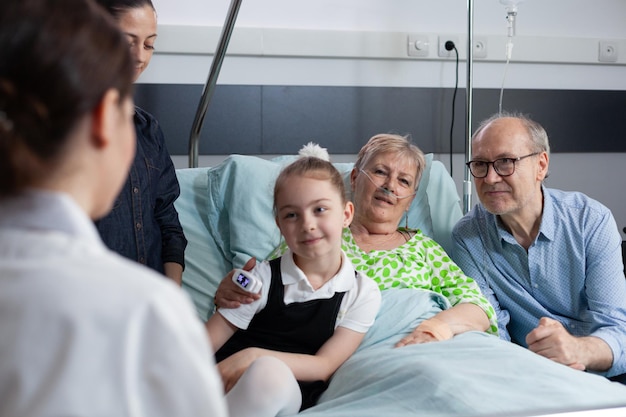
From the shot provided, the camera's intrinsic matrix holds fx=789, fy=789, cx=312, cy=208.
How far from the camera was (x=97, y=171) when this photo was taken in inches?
29.8

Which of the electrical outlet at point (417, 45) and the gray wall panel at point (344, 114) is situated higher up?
the electrical outlet at point (417, 45)

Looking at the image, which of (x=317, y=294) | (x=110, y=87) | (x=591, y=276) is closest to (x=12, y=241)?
(x=110, y=87)

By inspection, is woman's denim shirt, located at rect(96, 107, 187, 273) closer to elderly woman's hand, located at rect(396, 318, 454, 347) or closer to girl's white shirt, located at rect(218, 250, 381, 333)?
girl's white shirt, located at rect(218, 250, 381, 333)

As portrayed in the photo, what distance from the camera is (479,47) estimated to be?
3.49m

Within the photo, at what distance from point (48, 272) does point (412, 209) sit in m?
1.93

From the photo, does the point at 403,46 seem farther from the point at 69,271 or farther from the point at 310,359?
the point at 69,271

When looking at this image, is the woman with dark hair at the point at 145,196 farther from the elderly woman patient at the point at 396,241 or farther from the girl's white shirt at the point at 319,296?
the elderly woman patient at the point at 396,241

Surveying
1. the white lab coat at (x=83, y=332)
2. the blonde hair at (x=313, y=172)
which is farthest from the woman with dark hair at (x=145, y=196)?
the white lab coat at (x=83, y=332)

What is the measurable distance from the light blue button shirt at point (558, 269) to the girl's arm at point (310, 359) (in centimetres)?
62

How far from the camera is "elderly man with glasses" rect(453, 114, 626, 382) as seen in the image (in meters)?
2.17

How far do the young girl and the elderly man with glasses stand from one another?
21.7 inches

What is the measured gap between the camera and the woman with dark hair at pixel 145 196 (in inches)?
66.9

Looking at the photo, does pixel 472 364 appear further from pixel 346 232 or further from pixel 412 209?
pixel 412 209

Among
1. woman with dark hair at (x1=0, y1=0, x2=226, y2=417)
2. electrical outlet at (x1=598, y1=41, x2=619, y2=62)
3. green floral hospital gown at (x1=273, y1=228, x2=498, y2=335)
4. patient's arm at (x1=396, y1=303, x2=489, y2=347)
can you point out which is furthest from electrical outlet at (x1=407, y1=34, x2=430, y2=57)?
woman with dark hair at (x1=0, y1=0, x2=226, y2=417)
